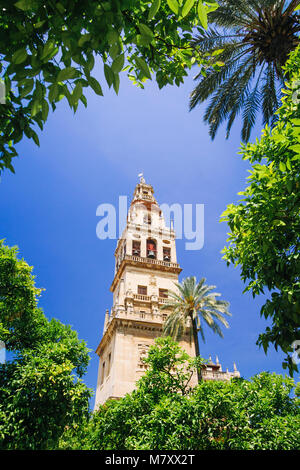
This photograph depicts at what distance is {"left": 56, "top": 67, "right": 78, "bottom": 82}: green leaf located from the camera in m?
2.39

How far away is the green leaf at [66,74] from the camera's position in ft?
7.83

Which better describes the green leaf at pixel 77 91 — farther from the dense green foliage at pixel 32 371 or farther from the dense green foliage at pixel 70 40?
the dense green foliage at pixel 32 371

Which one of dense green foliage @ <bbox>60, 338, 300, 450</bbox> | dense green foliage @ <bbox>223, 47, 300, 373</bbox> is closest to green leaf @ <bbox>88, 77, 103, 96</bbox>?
dense green foliage @ <bbox>223, 47, 300, 373</bbox>

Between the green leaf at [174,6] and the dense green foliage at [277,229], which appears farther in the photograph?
the dense green foliage at [277,229]

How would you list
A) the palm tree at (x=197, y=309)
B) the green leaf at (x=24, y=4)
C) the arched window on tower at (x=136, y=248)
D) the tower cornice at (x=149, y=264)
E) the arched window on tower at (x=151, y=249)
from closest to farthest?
the green leaf at (x=24, y=4)
the palm tree at (x=197, y=309)
the tower cornice at (x=149, y=264)
the arched window on tower at (x=151, y=249)
the arched window on tower at (x=136, y=248)

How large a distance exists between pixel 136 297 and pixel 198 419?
1881cm

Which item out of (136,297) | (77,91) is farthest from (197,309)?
(77,91)

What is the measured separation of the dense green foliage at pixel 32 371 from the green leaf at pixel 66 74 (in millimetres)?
11888

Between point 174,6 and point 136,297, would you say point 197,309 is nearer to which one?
point 136,297

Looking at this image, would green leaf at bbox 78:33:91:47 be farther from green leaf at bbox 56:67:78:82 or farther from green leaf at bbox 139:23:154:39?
green leaf at bbox 139:23:154:39

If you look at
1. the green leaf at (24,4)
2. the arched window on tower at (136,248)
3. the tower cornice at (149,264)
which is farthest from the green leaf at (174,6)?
the arched window on tower at (136,248)

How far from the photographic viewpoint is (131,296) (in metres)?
30.9

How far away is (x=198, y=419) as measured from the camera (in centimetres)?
1312
